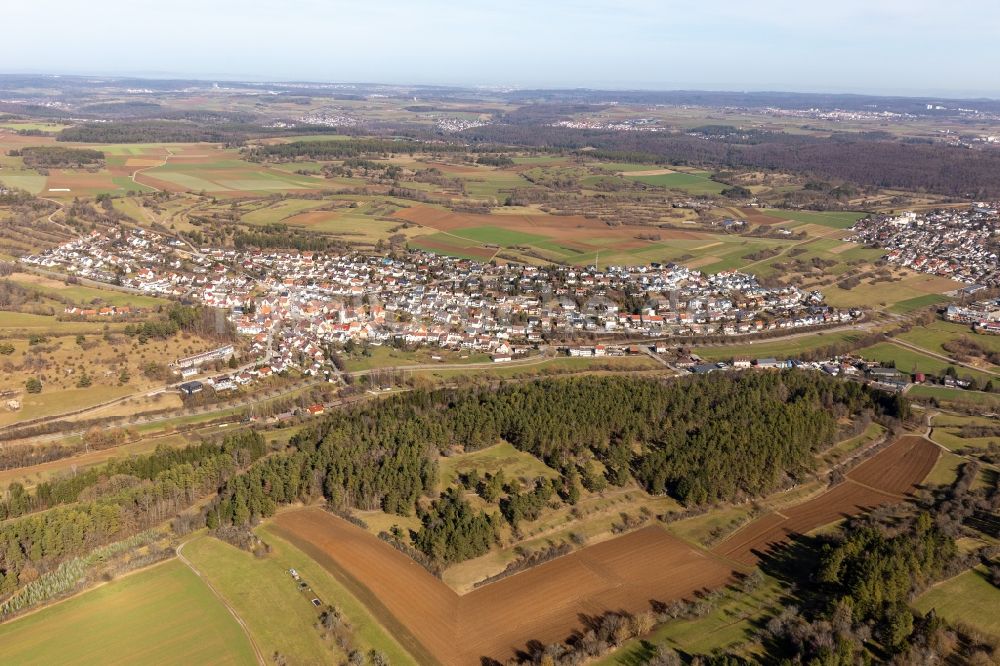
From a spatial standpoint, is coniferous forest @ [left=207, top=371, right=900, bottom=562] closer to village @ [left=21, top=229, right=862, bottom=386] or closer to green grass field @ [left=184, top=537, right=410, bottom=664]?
green grass field @ [left=184, top=537, right=410, bottom=664]

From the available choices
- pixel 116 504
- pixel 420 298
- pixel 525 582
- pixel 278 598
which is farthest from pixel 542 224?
pixel 278 598

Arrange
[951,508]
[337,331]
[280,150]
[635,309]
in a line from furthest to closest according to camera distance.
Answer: [280,150] → [635,309] → [337,331] → [951,508]

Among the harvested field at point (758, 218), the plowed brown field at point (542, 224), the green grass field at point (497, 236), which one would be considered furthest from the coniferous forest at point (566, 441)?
the harvested field at point (758, 218)

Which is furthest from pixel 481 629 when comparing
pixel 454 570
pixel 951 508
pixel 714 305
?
pixel 714 305

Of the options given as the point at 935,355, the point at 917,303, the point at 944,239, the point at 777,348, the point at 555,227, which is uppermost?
the point at 944,239

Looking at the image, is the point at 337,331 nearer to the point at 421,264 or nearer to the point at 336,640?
the point at 421,264

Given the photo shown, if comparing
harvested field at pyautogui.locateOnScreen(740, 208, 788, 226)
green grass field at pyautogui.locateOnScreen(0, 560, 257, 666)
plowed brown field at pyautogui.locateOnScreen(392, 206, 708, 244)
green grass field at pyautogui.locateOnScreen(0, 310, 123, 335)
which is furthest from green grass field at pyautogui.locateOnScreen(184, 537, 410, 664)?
harvested field at pyautogui.locateOnScreen(740, 208, 788, 226)

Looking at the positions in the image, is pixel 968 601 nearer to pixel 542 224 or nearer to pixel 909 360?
pixel 909 360
